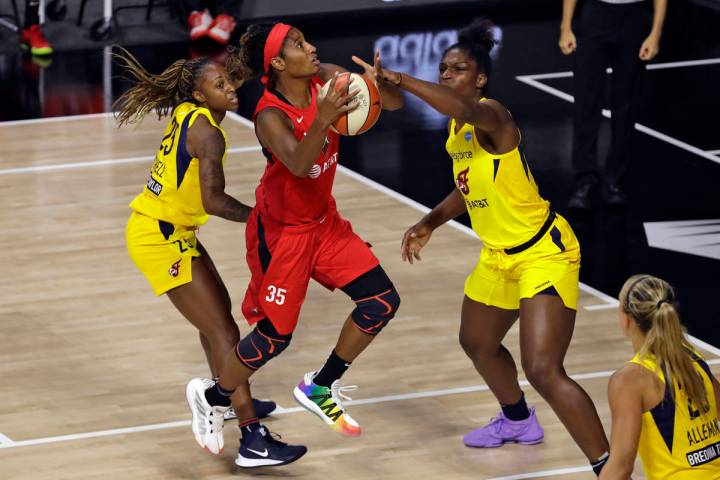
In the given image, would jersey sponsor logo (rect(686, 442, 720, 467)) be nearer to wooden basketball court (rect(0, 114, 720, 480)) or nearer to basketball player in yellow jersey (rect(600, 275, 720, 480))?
basketball player in yellow jersey (rect(600, 275, 720, 480))

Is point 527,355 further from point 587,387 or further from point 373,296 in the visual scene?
point 587,387

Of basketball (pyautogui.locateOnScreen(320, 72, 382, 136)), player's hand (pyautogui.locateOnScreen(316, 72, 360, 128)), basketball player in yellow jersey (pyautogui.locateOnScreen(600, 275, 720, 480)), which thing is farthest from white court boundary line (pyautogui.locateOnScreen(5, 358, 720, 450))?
basketball player in yellow jersey (pyautogui.locateOnScreen(600, 275, 720, 480))

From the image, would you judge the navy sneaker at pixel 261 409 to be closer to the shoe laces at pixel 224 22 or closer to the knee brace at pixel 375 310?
the knee brace at pixel 375 310

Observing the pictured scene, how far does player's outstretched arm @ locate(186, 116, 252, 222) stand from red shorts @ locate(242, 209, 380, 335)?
0.34ft

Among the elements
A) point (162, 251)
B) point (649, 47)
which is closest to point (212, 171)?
point (162, 251)

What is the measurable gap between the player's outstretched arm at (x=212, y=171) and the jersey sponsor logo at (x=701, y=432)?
2343 mm

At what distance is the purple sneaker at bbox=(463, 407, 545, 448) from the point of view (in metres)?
7.26

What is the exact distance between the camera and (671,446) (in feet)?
17.5

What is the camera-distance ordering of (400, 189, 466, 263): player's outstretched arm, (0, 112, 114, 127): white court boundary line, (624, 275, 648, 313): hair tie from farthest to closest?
(0, 112, 114, 127): white court boundary line
(400, 189, 466, 263): player's outstretched arm
(624, 275, 648, 313): hair tie

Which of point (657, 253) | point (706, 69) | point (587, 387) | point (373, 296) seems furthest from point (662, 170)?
point (373, 296)

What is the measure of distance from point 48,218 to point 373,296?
4520 mm

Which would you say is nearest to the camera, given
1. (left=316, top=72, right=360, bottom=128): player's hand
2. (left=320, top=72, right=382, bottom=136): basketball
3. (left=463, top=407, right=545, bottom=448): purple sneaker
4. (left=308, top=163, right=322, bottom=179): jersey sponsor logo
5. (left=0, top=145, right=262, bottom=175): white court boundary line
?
(left=316, top=72, right=360, bottom=128): player's hand

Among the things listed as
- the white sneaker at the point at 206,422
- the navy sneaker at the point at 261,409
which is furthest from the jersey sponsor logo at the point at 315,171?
the navy sneaker at the point at 261,409

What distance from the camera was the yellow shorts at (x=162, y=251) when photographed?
23.2 ft
